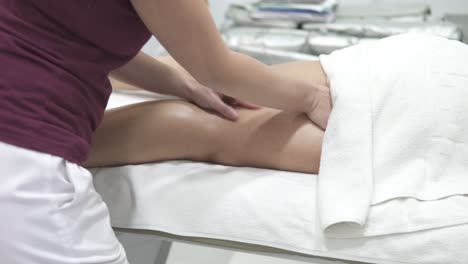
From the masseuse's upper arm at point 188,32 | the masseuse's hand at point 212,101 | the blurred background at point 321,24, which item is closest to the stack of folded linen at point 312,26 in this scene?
the blurred background at point 321,24

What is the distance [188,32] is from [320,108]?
39cm

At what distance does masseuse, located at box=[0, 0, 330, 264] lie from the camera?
2.57 feet

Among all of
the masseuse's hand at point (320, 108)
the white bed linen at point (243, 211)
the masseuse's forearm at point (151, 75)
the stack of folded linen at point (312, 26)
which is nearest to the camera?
the white bed linen at point (243, 211)

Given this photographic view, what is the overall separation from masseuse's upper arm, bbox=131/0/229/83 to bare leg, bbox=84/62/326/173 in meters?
0.24

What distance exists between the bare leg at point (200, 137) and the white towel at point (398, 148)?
110 mm

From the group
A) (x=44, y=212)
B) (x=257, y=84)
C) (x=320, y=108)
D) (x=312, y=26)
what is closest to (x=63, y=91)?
(x=44, y=212)

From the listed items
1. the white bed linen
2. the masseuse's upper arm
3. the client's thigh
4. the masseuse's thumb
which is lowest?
the white bed linen

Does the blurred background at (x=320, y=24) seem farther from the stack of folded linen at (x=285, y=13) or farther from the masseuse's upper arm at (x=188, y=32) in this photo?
the masseuse's upper arm at (x=188, y=32)

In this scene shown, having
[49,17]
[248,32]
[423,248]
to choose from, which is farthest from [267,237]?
[248,32]

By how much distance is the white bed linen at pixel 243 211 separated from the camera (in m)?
0.89

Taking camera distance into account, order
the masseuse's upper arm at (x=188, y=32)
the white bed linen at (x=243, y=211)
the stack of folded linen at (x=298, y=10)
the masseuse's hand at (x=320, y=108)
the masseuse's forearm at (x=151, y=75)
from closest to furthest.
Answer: the masseuse's upper arm at (x=188, y=32), the white bed linen at (x=243, y=211), the masseuse's hand at (x=320, y=108), the masseuse's forearm at (x=151, y=75), the stack of folded linen at (x=298, y=10)

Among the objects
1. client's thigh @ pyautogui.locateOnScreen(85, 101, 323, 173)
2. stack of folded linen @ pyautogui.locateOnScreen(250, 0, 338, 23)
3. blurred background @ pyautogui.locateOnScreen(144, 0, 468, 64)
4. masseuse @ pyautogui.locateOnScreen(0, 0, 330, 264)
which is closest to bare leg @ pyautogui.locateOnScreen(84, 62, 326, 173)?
client's thigh @ pyautogui.locateOnScreen(85, 101, 323, 173)

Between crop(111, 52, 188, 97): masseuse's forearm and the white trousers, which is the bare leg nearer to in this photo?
crop(111, 52, 188, 97): masseuse's forearm

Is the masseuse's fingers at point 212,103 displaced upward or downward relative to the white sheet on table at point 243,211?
upward
